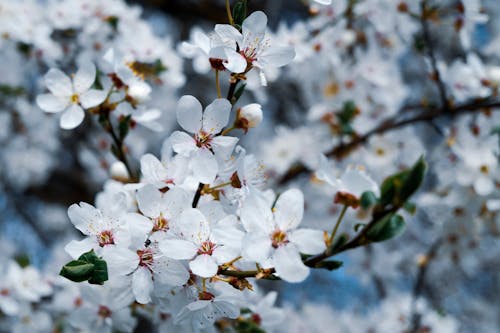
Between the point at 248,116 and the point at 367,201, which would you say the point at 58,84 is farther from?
the point at 367,201

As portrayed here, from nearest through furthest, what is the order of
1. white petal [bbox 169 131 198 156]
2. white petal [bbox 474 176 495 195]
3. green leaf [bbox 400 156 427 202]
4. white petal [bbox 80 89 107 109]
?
green leaf [bbox 400 156 427 202] → white petal [bbox 169 131 198 156] → white petal [bbox 80 89 107 109] → white petal [bbox 474 176 495 195]

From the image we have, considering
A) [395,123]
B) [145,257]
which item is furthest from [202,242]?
[395,123]

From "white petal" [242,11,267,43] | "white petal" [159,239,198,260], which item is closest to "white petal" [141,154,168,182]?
"white petal" [159,239,198,260]

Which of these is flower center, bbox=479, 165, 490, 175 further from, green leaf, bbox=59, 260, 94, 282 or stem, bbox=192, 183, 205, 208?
green leaf, bbox=59, 260, 94, 282

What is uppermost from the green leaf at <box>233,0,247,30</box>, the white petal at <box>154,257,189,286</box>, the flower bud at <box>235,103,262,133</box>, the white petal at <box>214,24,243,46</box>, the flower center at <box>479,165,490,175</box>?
the green leaf at <box>233,0,247,30</box>

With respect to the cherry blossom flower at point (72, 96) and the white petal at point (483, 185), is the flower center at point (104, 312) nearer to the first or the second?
the cherry blossom flower at point (72, 96)

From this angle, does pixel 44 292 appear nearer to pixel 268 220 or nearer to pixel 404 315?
pixel 268 220
